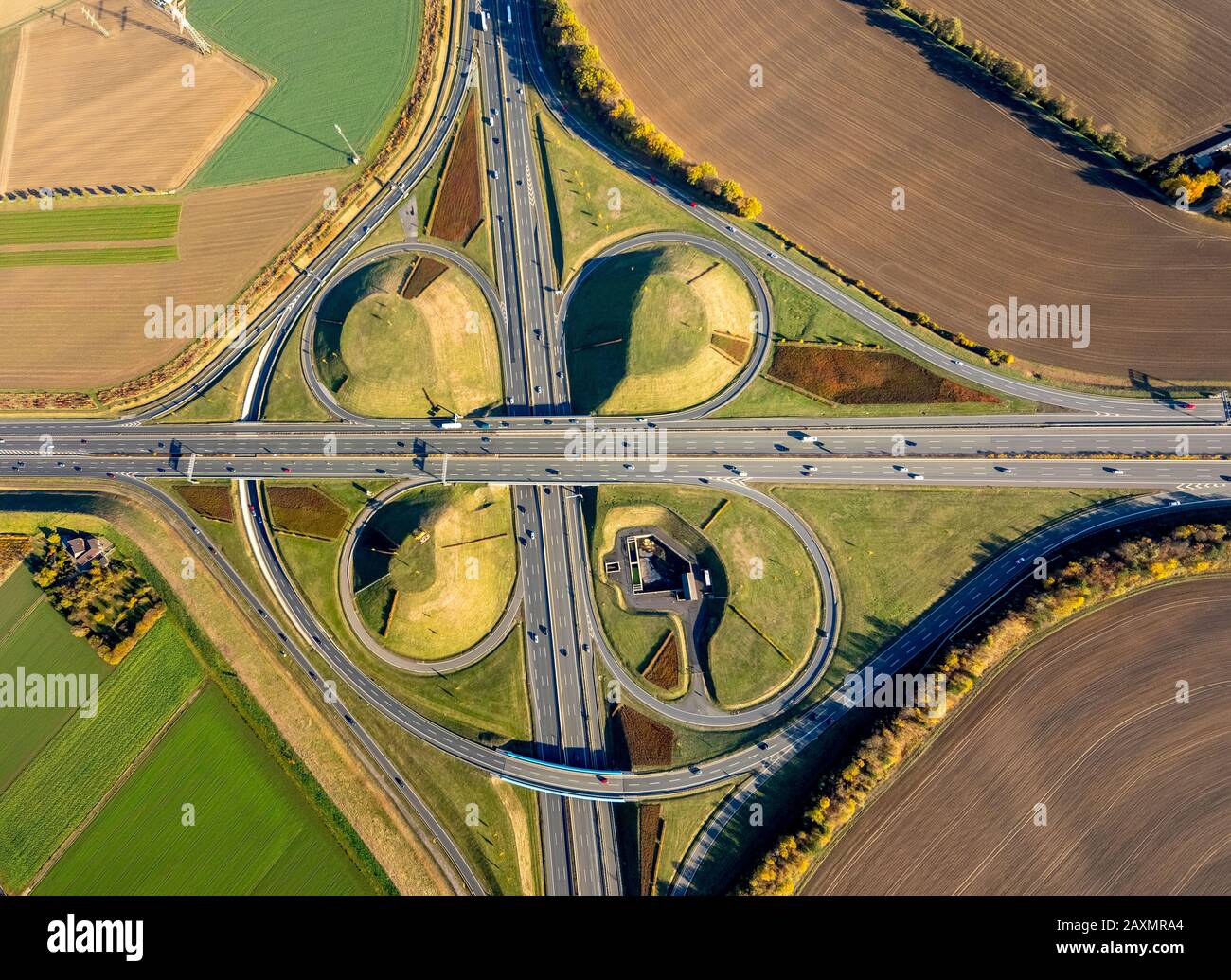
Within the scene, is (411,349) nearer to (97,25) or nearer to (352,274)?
(352,274)

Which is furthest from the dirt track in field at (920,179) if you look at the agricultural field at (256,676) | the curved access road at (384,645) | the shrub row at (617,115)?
the agricultural field at (256,676)

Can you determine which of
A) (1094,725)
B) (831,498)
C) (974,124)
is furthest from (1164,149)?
(1094,725)

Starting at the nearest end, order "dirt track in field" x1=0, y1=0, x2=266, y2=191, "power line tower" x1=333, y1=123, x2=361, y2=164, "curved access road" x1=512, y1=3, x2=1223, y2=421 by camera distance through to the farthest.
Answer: "curved access road" x1=512, y1=3, x2=1223, y2=421
"power line tower" x1=333, y1=123, x2=361, y2=164
"dirt track in field" x1=0, y1=0, x2=266, y2=191

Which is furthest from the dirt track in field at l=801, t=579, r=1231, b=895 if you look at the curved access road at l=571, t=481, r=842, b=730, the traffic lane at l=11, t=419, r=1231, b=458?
the traffic lane at l=11, t=419, r=1231, b=458

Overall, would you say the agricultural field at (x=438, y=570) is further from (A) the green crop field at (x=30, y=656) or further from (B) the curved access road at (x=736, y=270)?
(A) the green crop field at (x=30, y=656)

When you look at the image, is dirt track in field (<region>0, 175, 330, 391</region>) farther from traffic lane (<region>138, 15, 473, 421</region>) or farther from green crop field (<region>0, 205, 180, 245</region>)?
traffic lane (<region>138, 15, 473, 421</region>)

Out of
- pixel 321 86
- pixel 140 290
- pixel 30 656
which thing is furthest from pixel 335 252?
pixel 30 656

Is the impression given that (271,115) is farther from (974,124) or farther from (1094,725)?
(1094,725)
